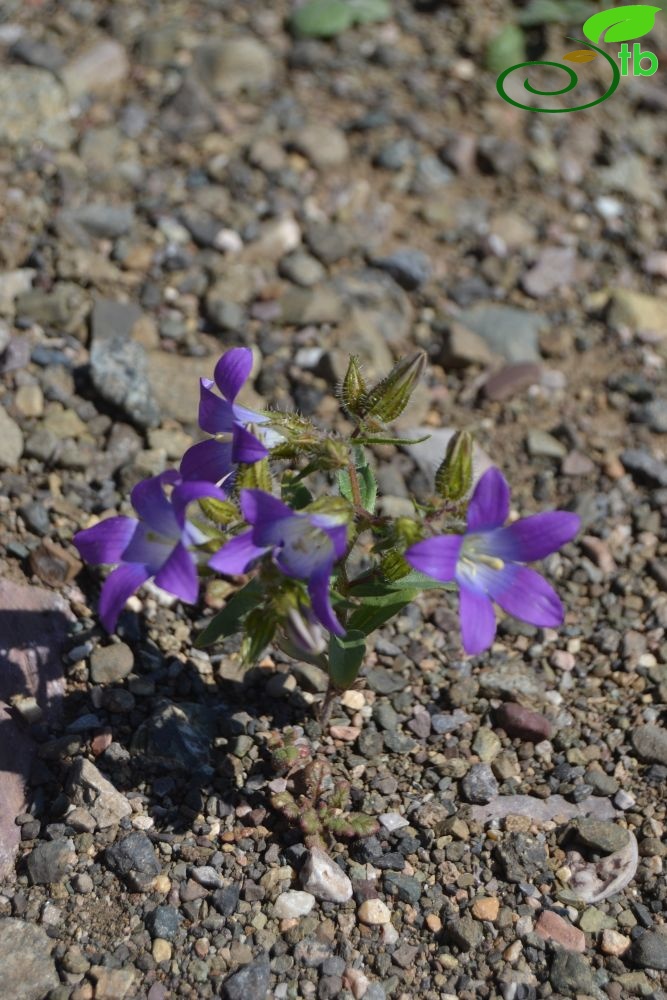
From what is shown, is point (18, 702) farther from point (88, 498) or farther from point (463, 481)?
point (463, 481)

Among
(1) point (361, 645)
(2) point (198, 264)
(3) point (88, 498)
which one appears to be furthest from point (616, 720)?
(2) point (198, 264)

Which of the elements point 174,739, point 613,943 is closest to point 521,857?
point 613,943

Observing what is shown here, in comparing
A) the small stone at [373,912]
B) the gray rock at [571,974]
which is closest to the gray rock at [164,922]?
the small stone at [373,912]

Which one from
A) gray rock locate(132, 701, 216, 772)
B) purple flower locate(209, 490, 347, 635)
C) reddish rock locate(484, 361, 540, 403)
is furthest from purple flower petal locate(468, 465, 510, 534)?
reddish rock locate(484, 361, 540, 403)

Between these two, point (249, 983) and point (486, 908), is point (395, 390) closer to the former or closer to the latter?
point (486, 908)

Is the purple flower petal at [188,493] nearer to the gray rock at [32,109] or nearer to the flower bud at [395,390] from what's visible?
the flower bud at [395,390]

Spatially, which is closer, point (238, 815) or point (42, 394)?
point (238, 815)

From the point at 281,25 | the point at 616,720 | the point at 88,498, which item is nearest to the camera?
the point at 616,720

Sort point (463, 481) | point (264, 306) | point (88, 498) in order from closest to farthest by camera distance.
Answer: point (463, 481) → point (88, 498) → point (264, 306)
